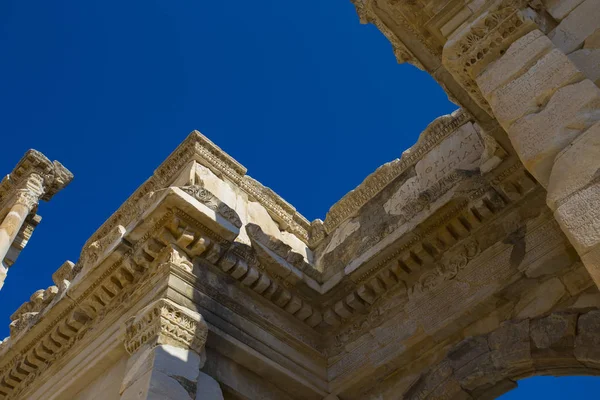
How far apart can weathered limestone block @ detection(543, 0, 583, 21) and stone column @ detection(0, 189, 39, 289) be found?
422 inches

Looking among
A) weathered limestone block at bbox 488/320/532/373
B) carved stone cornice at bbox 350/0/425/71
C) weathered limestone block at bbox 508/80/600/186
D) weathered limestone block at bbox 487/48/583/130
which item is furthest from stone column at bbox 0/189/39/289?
weathered limestone block at bbox 508/80/600/186

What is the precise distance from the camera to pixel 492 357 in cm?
569

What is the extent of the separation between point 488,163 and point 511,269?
3.63ft

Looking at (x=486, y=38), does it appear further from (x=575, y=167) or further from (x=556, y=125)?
(x=575, y=167)

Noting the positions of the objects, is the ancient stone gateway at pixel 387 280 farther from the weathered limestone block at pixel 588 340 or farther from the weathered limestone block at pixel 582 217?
the weathered limestone block at pixel 582 217

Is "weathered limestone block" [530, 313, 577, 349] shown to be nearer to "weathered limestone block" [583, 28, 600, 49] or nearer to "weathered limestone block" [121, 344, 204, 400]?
"weathered limestone block" [583, 28, 600, 49]

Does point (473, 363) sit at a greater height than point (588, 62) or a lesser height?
lesser

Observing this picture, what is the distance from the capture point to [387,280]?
7051 mm

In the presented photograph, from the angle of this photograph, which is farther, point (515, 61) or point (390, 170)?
point (390, 170)

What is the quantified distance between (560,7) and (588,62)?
666 millimetres

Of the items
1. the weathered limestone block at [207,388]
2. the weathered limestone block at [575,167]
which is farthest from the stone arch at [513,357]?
the weathered limestone block at [575,167]

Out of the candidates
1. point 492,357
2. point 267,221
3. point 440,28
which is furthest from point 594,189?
point 267,221

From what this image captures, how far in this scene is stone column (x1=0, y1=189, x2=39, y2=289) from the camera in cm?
1256

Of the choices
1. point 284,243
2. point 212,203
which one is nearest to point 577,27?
point 212,203
